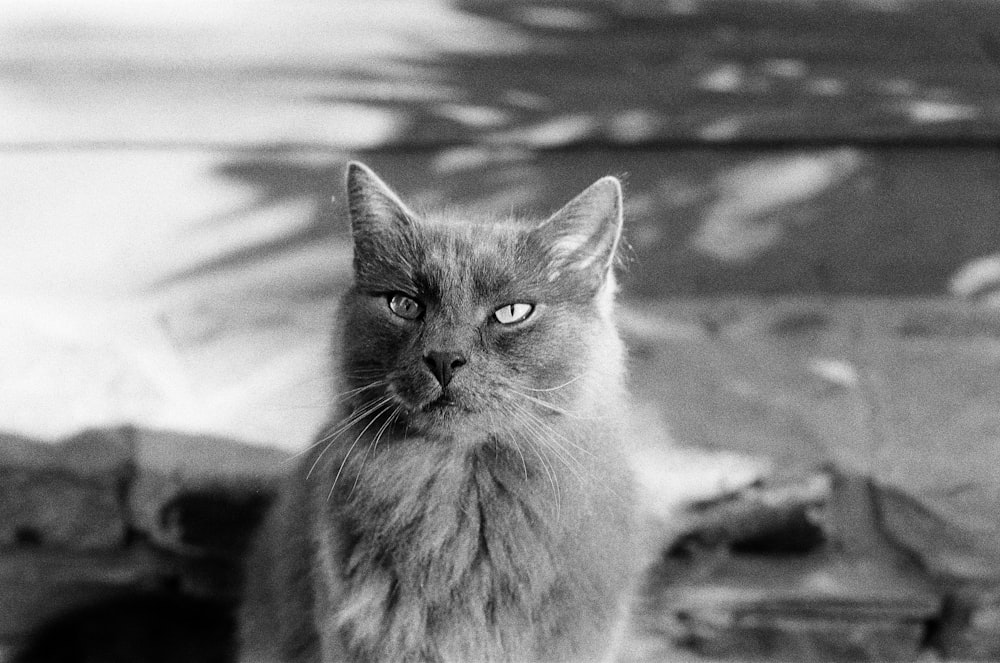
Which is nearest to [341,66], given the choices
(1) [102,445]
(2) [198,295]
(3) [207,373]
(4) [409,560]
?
(2) [198,295]

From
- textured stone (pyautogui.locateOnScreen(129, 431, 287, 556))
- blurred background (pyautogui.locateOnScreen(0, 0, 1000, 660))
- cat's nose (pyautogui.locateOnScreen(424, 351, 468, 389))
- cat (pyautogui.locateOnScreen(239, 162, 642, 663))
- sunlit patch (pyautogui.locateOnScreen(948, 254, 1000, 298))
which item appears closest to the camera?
cat's nose (pyautogui.locateOnScreen(424, 351, 468, 389))

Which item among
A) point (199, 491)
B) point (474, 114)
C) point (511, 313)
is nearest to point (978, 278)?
point (474, 114)

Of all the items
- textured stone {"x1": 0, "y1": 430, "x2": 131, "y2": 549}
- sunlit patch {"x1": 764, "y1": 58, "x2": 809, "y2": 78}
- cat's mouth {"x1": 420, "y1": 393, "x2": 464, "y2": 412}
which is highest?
sunlit patch {"x1": 764, "y1": 58, "x2": 809, "y2": 78}

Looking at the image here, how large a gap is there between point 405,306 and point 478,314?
16 centimetres

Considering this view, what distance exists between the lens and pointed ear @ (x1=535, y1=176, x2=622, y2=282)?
209 centimetres

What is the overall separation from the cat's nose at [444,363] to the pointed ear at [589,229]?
1.01 ft

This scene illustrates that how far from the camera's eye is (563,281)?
2.13m

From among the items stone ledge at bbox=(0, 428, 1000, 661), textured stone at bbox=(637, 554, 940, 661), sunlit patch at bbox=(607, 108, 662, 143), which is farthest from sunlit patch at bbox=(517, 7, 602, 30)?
textured stone at bbox=(637, 554, 940, 661)

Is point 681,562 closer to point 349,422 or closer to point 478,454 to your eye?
point 478,454

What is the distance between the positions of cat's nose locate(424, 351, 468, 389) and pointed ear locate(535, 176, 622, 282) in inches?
12.1

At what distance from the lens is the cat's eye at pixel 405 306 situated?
6.87 feet

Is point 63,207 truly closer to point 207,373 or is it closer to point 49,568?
point 207,373

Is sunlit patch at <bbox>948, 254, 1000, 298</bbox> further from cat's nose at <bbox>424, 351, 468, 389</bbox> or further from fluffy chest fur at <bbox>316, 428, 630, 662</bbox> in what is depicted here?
cat's nose at <bbox>424, 351, 468, 389</bbox>

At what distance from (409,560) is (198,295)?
1783 millimetres
